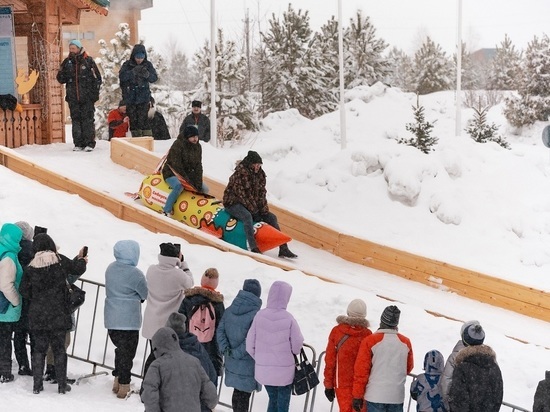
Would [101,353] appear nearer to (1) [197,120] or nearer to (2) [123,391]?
(2) [123,391]

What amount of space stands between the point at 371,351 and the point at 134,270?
242cm

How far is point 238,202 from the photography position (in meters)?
12.9

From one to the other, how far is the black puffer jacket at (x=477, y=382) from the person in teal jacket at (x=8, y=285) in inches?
163

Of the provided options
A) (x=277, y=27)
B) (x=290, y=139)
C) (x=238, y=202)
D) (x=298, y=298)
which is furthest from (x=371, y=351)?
(x=277, y=27)

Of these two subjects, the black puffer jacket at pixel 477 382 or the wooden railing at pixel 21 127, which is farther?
the wooden railing at pixel 21 127

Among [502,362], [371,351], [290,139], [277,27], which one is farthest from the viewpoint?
[277,27]

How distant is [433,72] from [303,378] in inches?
1691

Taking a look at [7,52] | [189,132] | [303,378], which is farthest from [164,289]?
[7,52]

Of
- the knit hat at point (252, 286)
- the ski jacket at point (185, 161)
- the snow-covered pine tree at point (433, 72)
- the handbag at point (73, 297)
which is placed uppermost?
the snow-covered pine tree at point (433, 72)

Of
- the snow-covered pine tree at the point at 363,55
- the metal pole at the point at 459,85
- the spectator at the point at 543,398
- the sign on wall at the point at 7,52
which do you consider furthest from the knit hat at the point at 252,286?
the snow-covered pine tree at the point at 363,55

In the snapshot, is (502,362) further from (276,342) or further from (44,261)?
(44,261)

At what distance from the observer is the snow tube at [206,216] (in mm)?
12969

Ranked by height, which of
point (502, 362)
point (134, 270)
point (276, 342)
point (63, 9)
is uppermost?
point (63, 9)

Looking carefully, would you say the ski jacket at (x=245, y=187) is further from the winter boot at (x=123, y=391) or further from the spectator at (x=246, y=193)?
the winter boot at (x=123, y=391)
